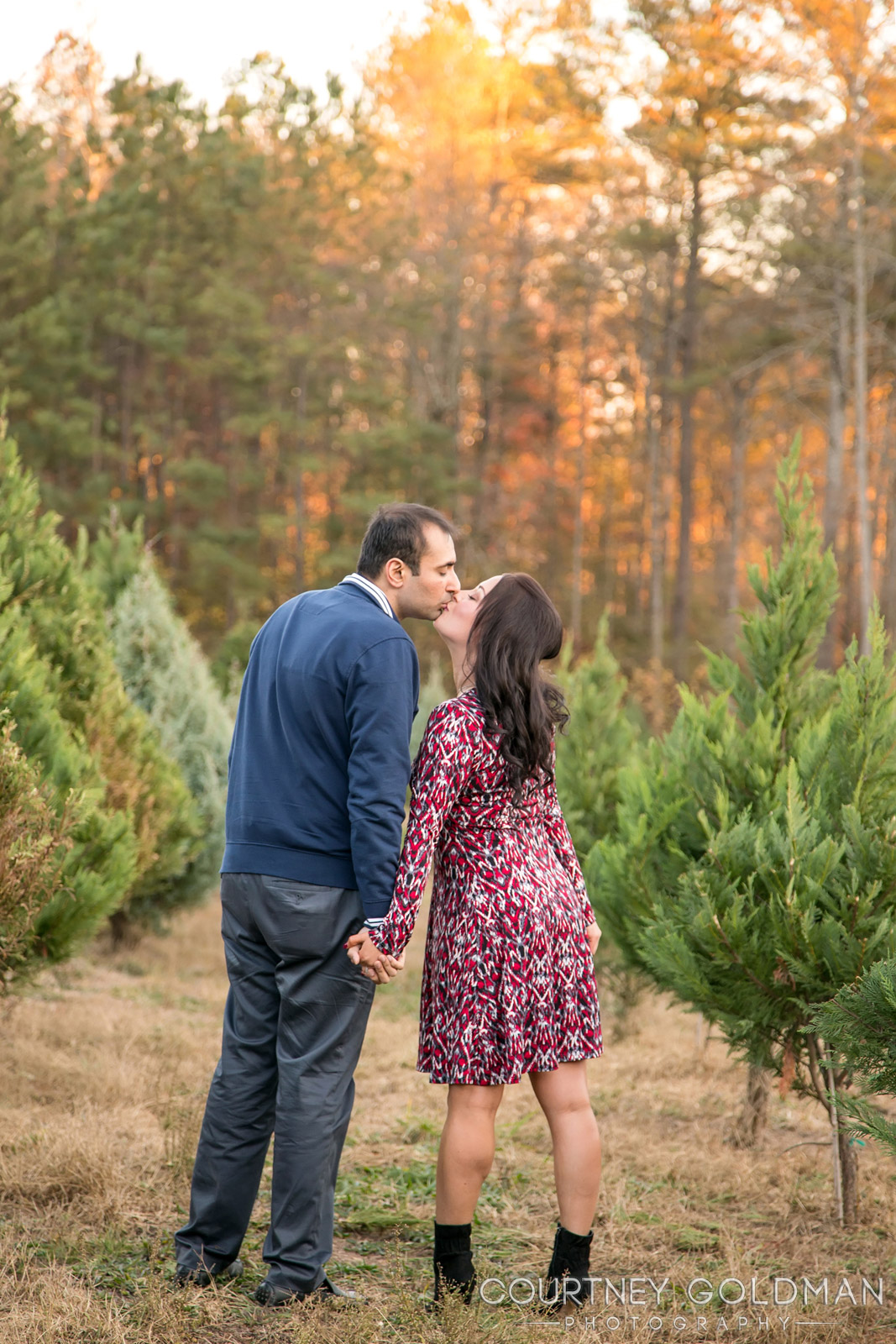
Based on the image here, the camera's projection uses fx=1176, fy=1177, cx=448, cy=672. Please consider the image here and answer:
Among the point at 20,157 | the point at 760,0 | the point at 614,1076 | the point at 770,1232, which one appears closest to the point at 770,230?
the point at 760,0

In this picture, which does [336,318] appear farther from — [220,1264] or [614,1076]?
[220,1264]

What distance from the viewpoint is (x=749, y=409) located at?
99.6 ft

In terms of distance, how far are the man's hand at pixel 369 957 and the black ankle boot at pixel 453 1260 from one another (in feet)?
2.29

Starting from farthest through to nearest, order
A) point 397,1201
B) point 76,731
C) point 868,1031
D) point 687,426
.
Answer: point 687,426, point 76,731, point 397,1201, point 868,1031

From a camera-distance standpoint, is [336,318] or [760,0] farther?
[336,318]

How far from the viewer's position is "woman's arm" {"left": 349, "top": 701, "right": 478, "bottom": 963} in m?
3.04

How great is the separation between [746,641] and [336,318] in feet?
79.4

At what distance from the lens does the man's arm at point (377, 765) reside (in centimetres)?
303

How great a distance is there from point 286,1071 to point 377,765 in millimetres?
857

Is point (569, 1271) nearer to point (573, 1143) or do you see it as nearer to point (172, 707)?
point (573, 1143)

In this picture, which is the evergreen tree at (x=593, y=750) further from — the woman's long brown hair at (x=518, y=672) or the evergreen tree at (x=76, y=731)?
the woman's long brown hair at (x=518, y=672)

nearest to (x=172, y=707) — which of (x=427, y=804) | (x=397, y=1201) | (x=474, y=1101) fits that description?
(x=397, y=1201)

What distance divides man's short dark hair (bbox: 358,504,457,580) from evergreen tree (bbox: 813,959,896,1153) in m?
1.61

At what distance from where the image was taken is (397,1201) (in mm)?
4160
